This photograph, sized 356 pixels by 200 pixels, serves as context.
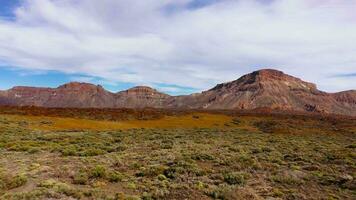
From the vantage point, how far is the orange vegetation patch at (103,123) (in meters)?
48.3

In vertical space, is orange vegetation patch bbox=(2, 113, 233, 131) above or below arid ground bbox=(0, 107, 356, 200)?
above

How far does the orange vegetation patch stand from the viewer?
48350mm

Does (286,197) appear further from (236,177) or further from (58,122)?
(58,122)

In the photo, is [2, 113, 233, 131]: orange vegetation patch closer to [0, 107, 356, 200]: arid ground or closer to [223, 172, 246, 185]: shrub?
[0, 107, 356, 200]: arid ground

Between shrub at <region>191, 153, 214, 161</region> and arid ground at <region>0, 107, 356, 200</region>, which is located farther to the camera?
shrub at <region>191, 153, 214, 161</region>

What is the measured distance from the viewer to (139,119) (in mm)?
66000

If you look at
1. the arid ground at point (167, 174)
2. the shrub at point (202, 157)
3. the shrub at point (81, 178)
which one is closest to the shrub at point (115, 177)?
the arid ground at point (167, 174)

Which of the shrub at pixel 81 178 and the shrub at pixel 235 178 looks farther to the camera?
the shrub at pixel 235 178

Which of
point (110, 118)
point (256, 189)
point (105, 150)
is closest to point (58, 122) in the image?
point (110, 118)

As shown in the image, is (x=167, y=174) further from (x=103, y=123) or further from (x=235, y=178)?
(x=103, y=123)

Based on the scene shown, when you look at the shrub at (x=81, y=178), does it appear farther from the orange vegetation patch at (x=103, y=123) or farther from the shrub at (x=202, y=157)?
the orange vegetation patch at (x=103, y=123)

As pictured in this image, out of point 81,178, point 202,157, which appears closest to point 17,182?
point 81,178

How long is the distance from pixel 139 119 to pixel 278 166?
47116mm

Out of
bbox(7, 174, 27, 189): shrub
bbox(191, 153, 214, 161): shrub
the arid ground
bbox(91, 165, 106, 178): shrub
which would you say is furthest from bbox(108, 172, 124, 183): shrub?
bbox(191, 153, 214, 161): shrub
